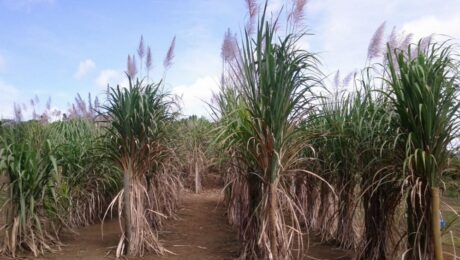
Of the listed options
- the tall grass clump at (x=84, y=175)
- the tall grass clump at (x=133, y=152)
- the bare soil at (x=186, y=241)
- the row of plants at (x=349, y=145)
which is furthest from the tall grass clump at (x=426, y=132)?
the tall grass clump at (x=84, y=175)

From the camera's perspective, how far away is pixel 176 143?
323 inches

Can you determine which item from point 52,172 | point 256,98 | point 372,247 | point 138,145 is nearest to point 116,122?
point 138,145

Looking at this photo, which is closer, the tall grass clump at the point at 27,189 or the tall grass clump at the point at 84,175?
the tall grass clump at the point at 27,189

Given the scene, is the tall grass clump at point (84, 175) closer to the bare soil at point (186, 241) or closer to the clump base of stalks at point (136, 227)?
the bare soil at point (186, 241)

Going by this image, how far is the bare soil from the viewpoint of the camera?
21.6ft

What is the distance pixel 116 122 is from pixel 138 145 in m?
0.43

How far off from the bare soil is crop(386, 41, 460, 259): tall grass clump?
194 centimetres

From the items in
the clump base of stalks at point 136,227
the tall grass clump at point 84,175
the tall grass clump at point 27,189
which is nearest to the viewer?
the tall grass clump at point 27,189

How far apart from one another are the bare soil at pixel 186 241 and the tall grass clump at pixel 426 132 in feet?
6.38

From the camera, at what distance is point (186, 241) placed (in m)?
7.53

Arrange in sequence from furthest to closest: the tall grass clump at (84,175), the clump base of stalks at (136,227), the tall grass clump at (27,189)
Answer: the tall grass clump at (84,175) → the clump base of stalks at (136,227) → the tall grass clump at (27,189)

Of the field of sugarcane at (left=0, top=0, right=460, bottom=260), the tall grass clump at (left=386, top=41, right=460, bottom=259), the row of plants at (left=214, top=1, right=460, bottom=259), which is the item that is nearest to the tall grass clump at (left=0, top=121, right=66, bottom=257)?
the field of sugarcane at (left=0, top=0, right=460, bottom=260)

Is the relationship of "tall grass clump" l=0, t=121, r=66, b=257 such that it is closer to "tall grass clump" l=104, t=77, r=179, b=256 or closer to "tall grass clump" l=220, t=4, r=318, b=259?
"tall grass clump" l=104, t=77, r=179, b=256

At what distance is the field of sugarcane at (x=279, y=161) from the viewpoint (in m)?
4.63
